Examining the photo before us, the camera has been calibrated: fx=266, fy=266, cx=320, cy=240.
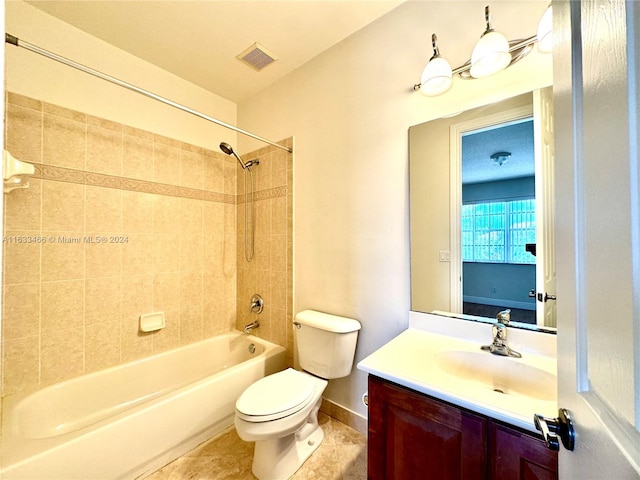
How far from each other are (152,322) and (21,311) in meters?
0.66

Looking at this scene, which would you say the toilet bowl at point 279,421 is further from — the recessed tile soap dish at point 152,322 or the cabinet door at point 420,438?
the recessed tile soap dish at point 152,322

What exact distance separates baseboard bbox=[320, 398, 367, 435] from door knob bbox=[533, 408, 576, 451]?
1.34 meters

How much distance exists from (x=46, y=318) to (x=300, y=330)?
58.4 inches

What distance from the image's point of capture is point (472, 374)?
117cm

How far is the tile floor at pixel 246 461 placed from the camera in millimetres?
1400

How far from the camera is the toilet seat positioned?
1.28 meters

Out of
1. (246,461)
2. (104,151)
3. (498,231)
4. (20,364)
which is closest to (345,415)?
(246,461)

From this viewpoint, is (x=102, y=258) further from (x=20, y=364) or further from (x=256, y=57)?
(x=256, y=57)

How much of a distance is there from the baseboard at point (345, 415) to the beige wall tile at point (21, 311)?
1.81m

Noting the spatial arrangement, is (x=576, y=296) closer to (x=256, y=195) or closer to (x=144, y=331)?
(x=256, y=195)

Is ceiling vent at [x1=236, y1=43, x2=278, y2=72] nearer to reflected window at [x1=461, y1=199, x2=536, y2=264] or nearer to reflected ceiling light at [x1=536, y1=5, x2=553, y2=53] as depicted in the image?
reflected ceiling light at [x1=536, y1=5, x2=553, y2=53]

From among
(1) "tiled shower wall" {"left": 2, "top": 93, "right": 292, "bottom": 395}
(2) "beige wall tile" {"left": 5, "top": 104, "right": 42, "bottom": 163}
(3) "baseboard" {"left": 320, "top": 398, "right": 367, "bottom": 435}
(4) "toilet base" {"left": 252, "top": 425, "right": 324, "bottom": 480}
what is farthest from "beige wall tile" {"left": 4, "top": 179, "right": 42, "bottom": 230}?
(3) "baseboard" {"left": 320, "top": 398, "right": 367, "bottom": 435}

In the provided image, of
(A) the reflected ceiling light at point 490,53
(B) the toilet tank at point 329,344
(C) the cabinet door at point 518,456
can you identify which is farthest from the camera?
(B) the toilet tank at point 329,344

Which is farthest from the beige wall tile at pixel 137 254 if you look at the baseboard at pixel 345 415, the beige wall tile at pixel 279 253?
the baseboard at pixel 345 415
